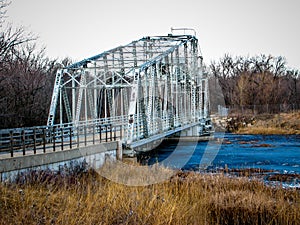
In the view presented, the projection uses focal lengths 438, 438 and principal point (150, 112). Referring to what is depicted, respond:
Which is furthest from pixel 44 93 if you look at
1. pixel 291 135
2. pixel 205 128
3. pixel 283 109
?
pixel 283 109

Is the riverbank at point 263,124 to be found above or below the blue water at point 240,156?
above

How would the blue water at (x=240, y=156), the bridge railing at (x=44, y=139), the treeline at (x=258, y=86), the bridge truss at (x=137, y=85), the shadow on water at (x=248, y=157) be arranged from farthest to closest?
the treeline at (x=258, y=86), the bridge truss at (x=137, y=85), the blue water at (x=240, y=156), the shadow on water at (x=248, y=157), the bridge railing at (x=44, y=139)

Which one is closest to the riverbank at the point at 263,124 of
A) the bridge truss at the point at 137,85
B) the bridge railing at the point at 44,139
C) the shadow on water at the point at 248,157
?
the bridge truss at the point at 137,85

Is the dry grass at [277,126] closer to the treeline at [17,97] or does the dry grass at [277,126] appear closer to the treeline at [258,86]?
the treeline at [258,86]

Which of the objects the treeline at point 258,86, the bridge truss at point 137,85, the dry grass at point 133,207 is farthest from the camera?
the treeline at point 258,86

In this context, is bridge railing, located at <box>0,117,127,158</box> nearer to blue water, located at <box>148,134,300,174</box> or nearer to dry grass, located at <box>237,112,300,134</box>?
blue water, located at <box>148,134,300,174</box>

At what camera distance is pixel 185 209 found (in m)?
10.7

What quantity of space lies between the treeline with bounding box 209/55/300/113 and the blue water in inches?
1050

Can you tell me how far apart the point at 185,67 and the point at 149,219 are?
33.6 m

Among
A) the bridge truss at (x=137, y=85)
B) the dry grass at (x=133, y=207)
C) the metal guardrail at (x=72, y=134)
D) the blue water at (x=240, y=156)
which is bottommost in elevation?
the blue water at (x=240, y=156)

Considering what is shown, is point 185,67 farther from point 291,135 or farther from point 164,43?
point 291,135

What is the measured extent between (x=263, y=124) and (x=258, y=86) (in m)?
16.4

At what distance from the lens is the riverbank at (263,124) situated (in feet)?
153

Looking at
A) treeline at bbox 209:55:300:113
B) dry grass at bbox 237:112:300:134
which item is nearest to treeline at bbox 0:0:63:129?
dry grass at bbox 237:112:300:134
